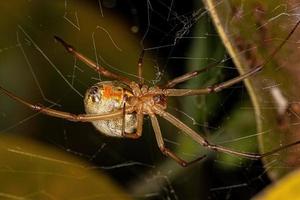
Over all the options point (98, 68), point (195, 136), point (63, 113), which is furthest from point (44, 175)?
point (195, 136)

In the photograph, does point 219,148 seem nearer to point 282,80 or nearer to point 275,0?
point 282,80

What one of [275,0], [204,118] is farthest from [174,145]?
[275,0]

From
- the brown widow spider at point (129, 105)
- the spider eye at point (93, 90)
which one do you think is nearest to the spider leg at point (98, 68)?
the brown widow spider at point (129, 105)

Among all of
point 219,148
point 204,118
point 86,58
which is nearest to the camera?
point 86,58

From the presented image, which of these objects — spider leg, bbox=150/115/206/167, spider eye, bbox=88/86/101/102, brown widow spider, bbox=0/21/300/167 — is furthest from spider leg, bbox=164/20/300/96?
spider eye, bbox=88/86/101/102

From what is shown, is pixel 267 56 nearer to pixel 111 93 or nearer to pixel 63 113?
pixel 111 93

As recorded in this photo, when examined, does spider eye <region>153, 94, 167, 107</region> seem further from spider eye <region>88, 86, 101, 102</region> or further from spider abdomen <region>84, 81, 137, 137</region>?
spider eye <region>88, 86, 101, 102</region>
